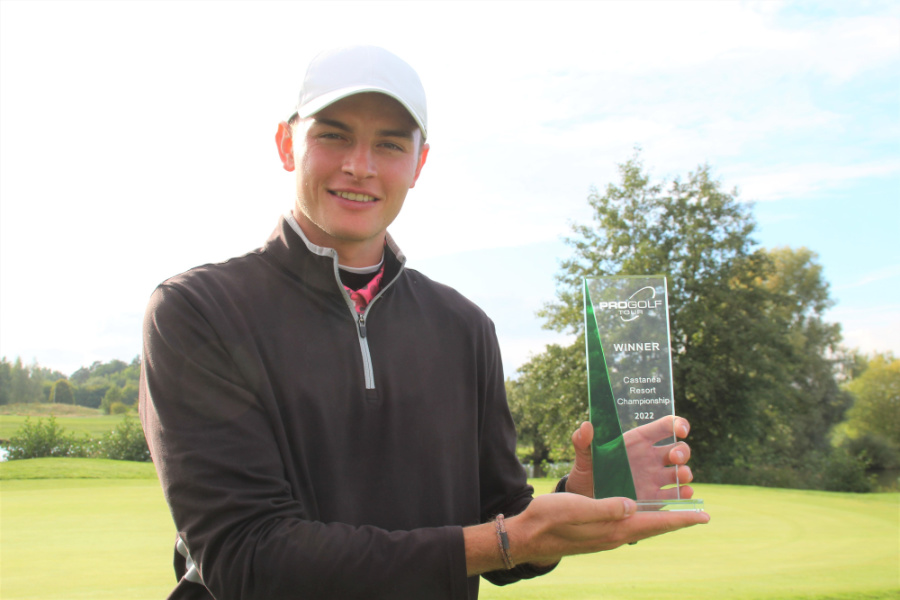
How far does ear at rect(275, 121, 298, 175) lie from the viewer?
7.13ft

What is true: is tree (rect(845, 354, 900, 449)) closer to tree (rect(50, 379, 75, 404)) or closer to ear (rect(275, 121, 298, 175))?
tree (rect(50, 379, 75, 404))

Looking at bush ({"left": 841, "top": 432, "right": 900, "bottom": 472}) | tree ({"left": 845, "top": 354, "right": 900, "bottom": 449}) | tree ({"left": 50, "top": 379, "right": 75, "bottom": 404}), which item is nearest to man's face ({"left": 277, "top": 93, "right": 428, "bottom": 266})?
tree ({"left": 50, "top": 379, "right": 75, "bottom": 404})

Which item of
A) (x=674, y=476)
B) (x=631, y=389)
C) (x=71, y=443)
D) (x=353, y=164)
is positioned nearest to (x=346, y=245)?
(x=353, y=164)

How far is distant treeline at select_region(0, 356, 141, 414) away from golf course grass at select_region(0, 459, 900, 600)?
689cm

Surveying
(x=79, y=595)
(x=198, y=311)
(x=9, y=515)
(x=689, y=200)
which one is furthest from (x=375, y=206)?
(x=689, y=200)

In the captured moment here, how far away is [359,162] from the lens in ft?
6.62

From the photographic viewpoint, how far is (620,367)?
2.14m

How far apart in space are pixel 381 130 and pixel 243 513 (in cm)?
105

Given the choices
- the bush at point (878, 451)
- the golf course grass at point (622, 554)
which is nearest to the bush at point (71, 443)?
the golf course grass at point (622, 554)

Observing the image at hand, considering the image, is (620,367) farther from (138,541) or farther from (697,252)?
(697,252)

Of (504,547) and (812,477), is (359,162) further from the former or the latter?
(812,477)

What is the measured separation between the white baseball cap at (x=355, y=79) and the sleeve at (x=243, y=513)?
67 centimetres

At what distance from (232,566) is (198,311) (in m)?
0.60

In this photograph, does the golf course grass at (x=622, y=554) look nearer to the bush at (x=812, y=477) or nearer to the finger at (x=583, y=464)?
the finger at (x=583, y=464)
